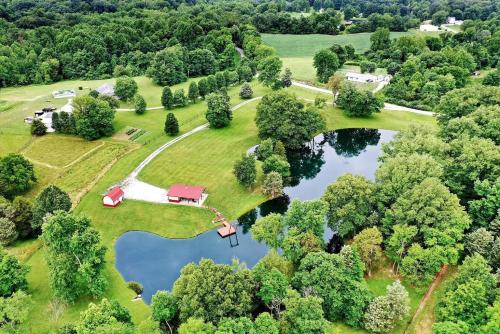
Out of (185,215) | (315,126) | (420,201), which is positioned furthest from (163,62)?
(420,201)

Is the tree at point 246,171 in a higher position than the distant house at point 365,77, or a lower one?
higher

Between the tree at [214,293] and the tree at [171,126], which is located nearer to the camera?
the tree at [214,293]

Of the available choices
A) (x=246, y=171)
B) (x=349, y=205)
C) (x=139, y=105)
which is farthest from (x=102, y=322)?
(x=139, y=105)

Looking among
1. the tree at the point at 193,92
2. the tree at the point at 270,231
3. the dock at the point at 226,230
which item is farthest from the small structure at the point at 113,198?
the tree at the point at 193,92

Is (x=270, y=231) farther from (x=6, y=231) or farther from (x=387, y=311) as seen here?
(x=6, y=231)

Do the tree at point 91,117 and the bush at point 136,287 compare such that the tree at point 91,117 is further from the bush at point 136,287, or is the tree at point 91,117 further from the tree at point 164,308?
the tree at point 164,308

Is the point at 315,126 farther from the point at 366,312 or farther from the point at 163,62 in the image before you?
the point at 163,62
